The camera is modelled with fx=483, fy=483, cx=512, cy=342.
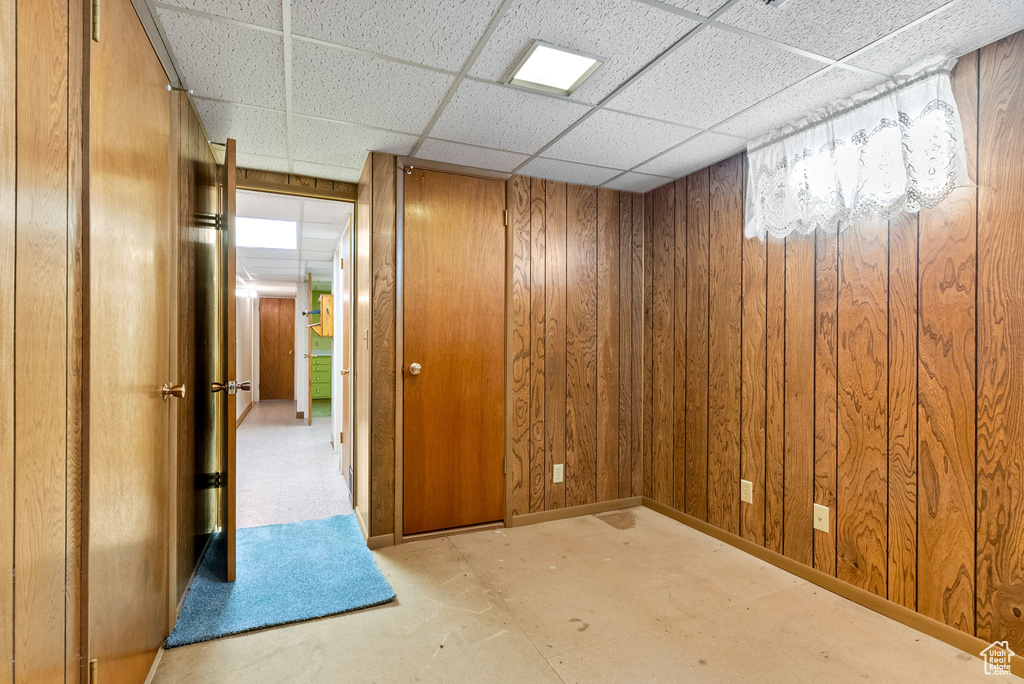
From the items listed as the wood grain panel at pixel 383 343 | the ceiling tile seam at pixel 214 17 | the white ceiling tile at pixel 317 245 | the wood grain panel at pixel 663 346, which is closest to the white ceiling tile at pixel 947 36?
the wood grain panel at pixel 663 346

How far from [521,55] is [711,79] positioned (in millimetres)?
771

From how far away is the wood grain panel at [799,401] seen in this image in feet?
7.67

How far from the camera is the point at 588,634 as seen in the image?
189 centimetres

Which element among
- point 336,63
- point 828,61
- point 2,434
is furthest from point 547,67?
point 2,434

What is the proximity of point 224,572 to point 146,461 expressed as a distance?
107 centimetres

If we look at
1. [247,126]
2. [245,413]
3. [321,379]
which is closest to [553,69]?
[247,126]

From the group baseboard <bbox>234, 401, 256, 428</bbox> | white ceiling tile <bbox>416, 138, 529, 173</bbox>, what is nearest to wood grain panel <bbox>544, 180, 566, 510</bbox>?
white ceiling tile <bbox>416, 138, 529, 173</bbox>

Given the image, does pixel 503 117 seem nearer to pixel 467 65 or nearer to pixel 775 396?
pixel 467 65

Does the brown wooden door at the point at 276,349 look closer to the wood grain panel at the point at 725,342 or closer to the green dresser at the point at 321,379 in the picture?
the green dresser at the point at 321,379

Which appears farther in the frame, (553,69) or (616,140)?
(616,140)

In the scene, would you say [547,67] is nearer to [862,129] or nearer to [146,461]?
[862,129]

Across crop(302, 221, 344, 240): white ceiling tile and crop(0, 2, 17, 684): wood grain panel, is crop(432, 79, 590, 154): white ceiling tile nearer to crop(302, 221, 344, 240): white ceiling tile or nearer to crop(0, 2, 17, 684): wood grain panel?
crop(0, 2, 17, 684): wood grain panel

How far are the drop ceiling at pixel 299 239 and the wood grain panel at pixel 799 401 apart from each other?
2896mm

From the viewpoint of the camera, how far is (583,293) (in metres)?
3.27
